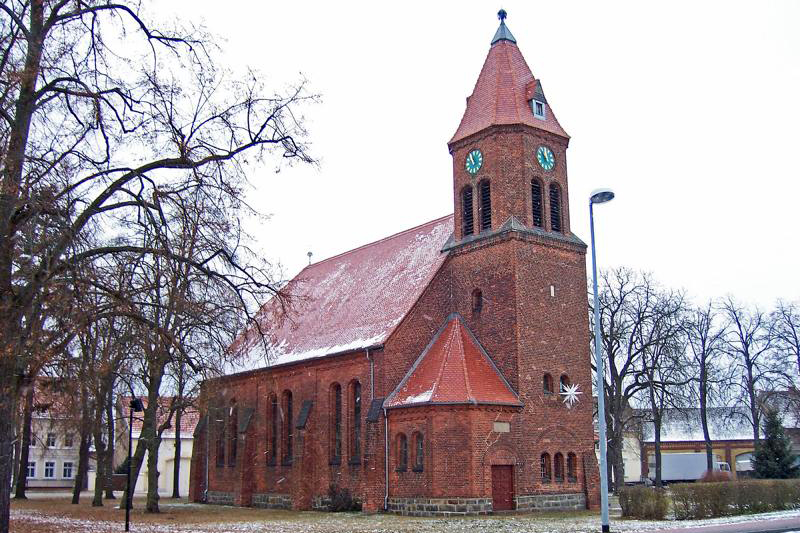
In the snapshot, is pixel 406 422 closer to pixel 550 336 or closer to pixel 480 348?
pixel 480 348

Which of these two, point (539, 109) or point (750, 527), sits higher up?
point (539, 109)

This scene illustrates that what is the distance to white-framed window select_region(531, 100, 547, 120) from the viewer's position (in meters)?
33.2

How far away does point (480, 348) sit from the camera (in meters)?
31.6

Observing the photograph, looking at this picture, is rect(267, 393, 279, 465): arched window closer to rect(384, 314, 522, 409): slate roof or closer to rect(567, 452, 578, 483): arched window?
rect(384, 314, 522, 409): slate roof

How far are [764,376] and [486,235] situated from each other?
27999 mm

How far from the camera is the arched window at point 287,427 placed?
3691 centimetres

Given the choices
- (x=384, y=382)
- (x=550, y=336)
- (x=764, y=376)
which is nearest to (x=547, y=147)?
(x=550, y=336)

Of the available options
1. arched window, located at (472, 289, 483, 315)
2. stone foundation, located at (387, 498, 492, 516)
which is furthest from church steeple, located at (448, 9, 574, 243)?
stone foundation, located at (387, 498, 492, 516)

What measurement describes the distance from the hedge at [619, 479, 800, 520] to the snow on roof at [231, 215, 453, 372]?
10861mm

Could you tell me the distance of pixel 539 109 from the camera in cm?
3341

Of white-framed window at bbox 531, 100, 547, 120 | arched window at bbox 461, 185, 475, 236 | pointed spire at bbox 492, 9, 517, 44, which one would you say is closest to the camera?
white-framed window at bbox 531, 100, 547, 120

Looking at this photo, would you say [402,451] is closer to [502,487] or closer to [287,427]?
[502,487]

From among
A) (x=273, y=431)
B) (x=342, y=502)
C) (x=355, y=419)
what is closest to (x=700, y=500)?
(x=342, y=502)

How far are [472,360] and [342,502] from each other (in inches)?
302
